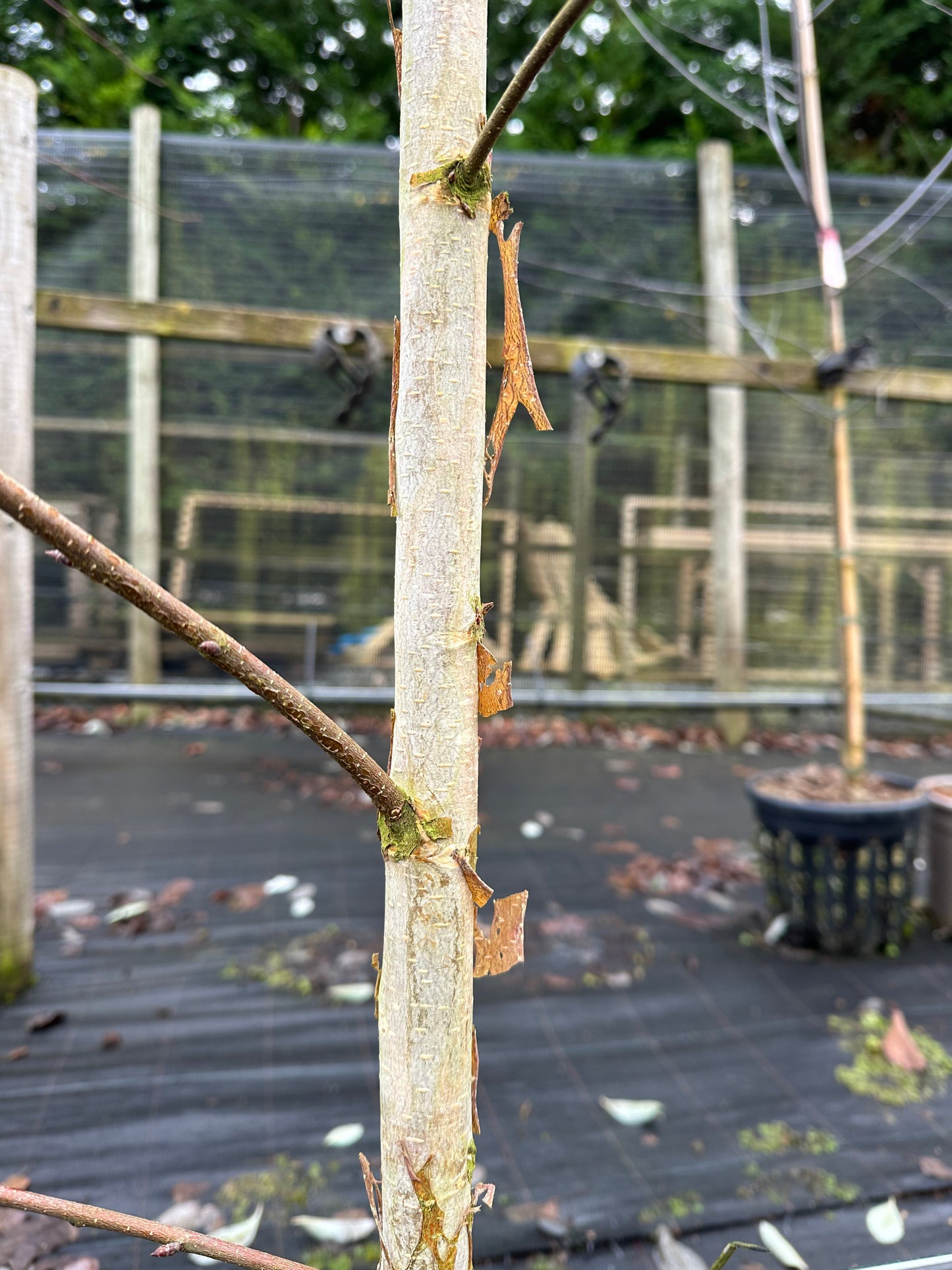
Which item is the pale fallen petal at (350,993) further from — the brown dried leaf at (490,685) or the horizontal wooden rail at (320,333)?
the horizontal wooden rail at (320,333)

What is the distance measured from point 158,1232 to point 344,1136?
104cm

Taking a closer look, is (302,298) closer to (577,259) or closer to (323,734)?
(577,259)

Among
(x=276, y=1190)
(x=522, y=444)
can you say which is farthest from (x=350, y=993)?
(x=522, y=444)

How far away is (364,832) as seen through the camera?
3027mm

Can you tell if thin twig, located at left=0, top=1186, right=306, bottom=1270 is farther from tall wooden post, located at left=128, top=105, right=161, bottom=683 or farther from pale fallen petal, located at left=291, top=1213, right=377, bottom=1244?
tall wooden post, located at left=128, top=105, right=161, bottom=683

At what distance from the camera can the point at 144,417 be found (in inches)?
180

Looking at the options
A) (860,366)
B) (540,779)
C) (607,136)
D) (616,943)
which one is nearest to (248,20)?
(607,136)

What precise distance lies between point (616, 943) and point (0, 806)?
165cm

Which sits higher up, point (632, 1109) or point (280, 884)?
point (280, 884)

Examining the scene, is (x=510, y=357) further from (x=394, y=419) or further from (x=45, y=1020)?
(x=45, y=1020)

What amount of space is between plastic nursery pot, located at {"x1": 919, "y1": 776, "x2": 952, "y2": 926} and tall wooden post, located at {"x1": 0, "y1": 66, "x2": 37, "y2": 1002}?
256 centimetres

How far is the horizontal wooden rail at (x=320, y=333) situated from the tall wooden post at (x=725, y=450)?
0.95 m

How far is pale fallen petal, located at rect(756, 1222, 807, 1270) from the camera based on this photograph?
3.96 feet

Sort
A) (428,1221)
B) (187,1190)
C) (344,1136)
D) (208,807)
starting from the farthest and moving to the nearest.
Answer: (208,807)
(344,1136)
(187,1190)
(428,1221)
